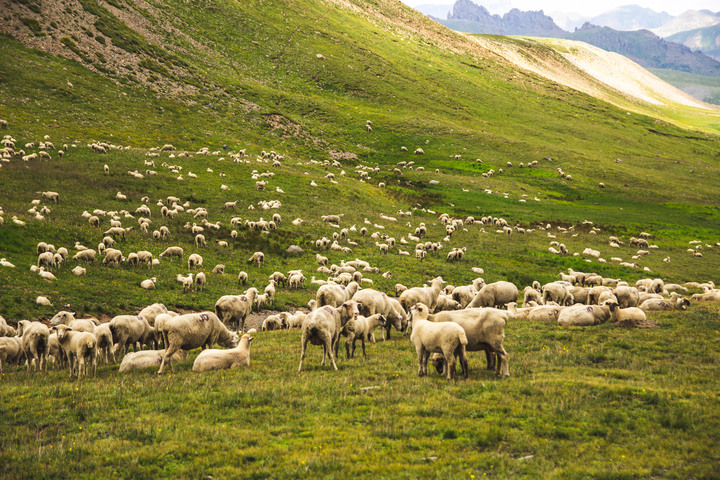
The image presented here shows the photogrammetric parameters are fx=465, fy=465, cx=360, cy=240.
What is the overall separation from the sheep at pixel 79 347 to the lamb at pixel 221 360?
3.35 metres

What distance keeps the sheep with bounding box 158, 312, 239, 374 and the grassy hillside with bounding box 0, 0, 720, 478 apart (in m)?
1.35

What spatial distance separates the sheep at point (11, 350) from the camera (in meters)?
17.3

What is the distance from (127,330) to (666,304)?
26957 millimetres

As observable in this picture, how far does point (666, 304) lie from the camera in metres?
25.5

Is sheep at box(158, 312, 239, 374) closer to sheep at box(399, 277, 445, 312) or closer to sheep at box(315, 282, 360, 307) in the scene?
sheep at box(315, 282, 360, 307)

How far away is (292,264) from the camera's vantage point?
122ft

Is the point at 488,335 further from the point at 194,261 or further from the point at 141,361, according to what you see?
the point at 194,261

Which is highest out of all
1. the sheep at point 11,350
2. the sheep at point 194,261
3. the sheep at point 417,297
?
the sheep at point 417,297

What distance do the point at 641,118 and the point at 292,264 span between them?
18230 centimetres

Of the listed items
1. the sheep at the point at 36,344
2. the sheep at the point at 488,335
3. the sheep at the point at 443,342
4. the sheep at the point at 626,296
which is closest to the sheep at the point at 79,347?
the sheep at the point at 36,344

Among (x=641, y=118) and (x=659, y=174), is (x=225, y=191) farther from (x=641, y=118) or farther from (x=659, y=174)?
(x=641, y=118)

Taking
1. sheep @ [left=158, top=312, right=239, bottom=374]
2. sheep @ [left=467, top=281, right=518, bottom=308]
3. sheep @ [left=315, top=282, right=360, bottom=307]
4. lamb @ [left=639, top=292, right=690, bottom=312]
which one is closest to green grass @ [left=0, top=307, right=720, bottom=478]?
sheep @ [left=158, top=312, right=239, bottom=374]

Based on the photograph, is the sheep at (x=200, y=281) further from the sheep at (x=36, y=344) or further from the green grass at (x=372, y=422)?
the green grass at (x=372, y=422)

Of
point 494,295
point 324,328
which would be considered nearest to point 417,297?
point 494,295
